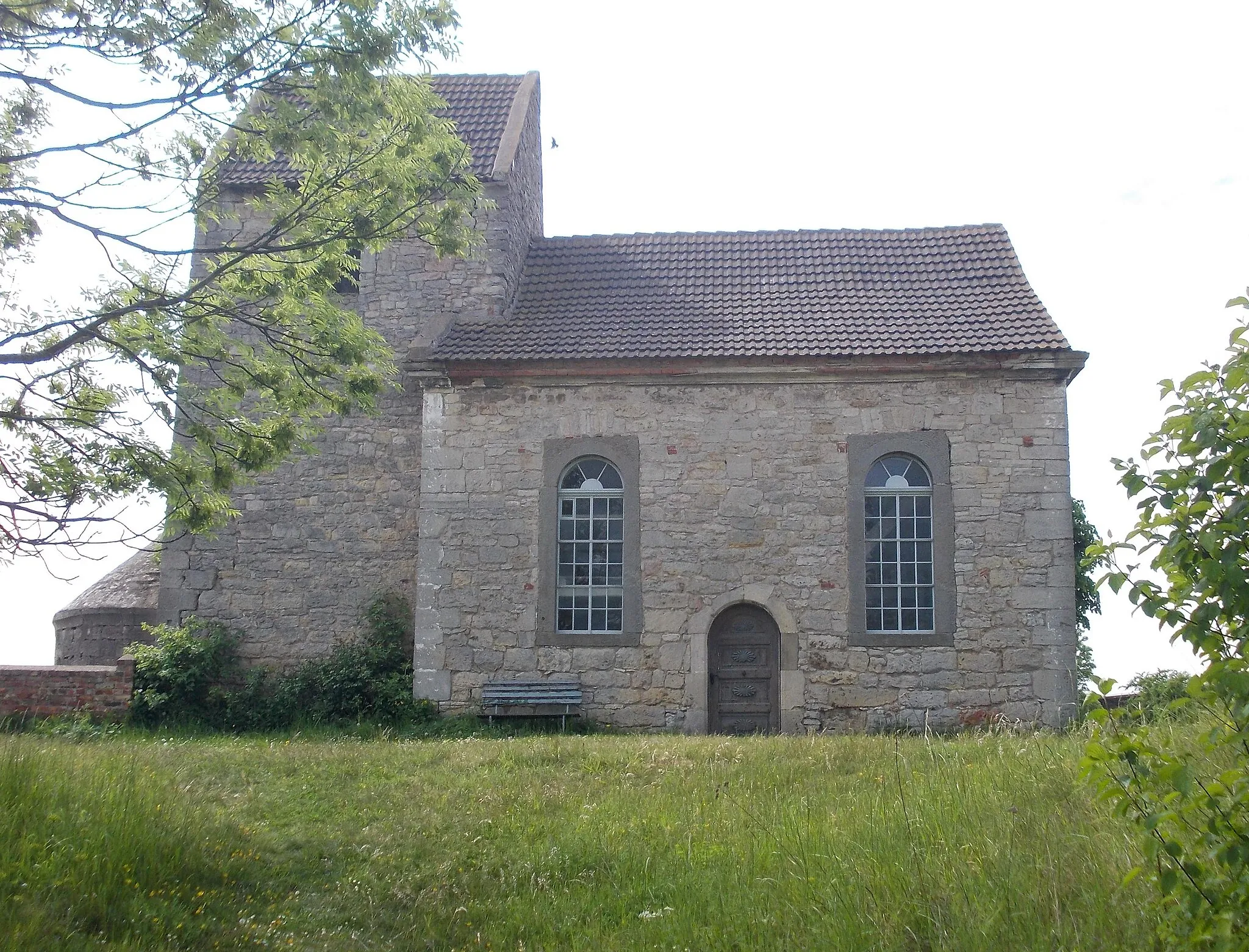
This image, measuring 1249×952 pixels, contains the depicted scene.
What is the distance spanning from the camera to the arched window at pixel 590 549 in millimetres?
14977

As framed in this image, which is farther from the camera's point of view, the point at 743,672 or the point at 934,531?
the point at 743,672

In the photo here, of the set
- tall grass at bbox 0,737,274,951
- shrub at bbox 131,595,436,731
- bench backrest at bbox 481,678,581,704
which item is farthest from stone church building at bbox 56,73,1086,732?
tall grass at bbox 0,737,274,951

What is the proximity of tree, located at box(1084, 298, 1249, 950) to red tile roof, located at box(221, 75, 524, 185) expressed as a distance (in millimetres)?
13652

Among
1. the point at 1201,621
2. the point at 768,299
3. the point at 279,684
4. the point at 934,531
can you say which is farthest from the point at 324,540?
the point at 1201,621

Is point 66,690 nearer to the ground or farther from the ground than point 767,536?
nearer to the ground

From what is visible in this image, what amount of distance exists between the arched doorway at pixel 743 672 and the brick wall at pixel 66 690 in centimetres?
739

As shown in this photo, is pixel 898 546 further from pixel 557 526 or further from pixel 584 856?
pixel 584 856

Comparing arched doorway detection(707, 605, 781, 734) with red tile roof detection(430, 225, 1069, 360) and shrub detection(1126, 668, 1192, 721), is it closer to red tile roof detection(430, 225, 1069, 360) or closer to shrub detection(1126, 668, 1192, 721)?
red tile roof detection(430, 225, 1069, 360)

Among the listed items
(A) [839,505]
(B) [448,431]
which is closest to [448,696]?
(B) [448,431]

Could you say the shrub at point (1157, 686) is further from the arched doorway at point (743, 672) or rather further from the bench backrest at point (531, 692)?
the bench backrest at point (531, 692)

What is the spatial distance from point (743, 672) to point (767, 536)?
1.75m

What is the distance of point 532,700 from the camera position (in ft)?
47.6

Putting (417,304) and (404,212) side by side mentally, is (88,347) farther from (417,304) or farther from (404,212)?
(417,304)

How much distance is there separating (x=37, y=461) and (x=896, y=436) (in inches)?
394
